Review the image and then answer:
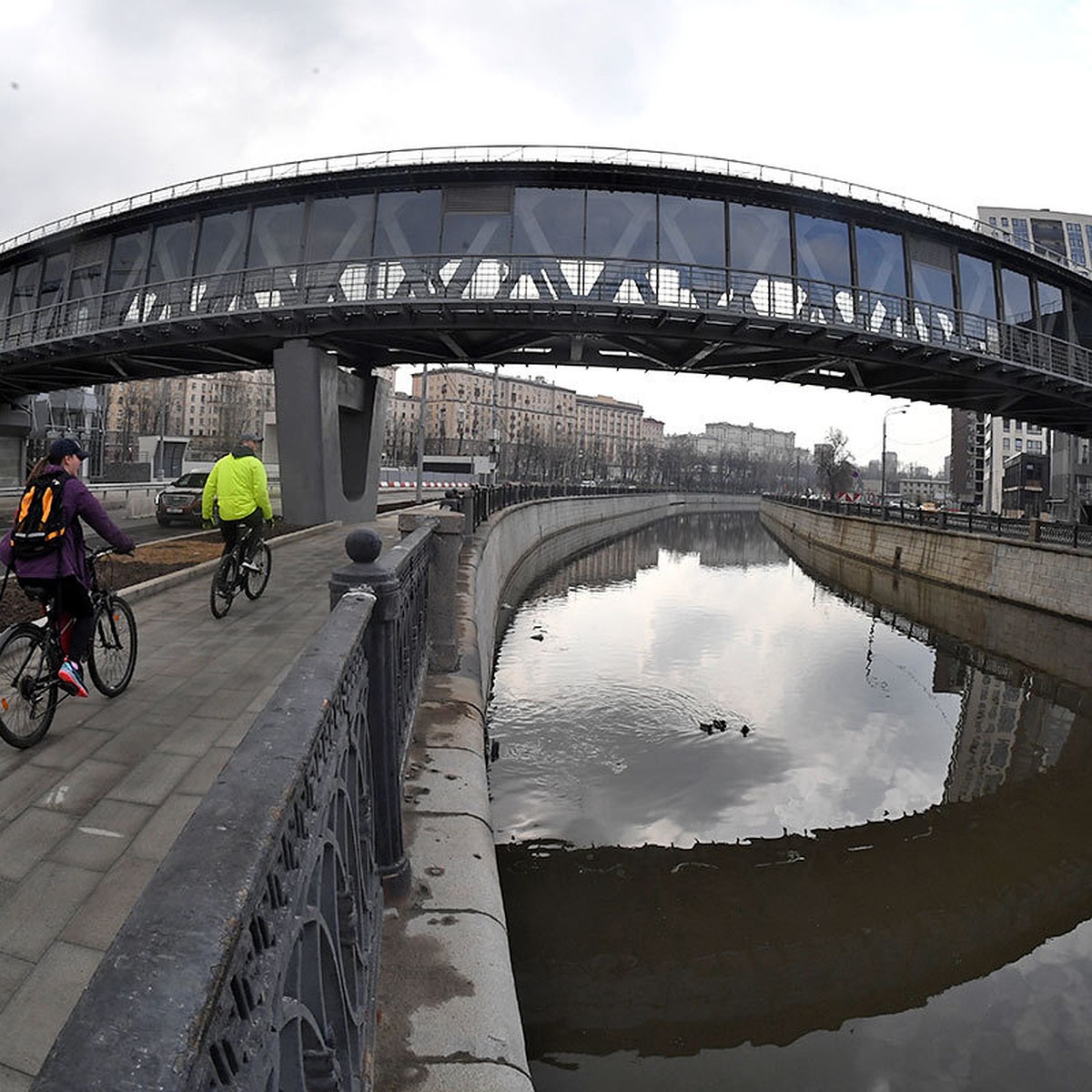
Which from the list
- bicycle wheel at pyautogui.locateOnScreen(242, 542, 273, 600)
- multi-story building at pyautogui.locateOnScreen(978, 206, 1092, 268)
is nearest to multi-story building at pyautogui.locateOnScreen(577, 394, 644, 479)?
multi-story building at pyautogui.locateOnScreen(978, 206, 1092, 268)

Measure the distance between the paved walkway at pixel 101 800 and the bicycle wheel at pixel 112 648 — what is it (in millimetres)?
140

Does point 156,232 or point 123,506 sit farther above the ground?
point 156,232

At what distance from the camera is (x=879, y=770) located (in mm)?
10289

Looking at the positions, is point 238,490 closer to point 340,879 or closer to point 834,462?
point 340,879

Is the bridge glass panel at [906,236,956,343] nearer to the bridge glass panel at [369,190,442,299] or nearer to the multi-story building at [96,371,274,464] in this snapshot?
the bridge glass panel at [369,190,442,299]

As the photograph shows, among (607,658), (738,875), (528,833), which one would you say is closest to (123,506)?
(607,658)

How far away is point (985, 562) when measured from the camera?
24.6 metres

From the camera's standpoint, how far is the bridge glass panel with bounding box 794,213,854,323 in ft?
68.5

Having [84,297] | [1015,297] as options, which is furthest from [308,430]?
[1015,297]

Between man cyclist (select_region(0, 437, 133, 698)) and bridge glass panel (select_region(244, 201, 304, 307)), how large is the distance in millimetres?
18049

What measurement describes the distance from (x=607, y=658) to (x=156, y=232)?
21018 mm

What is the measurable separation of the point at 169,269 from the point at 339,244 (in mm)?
6722

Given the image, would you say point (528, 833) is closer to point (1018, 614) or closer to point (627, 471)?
point (1018, 614)

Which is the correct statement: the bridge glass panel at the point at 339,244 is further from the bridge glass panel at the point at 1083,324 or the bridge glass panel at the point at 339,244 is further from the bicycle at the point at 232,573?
the bridge glass panel at the point at 1083,324
